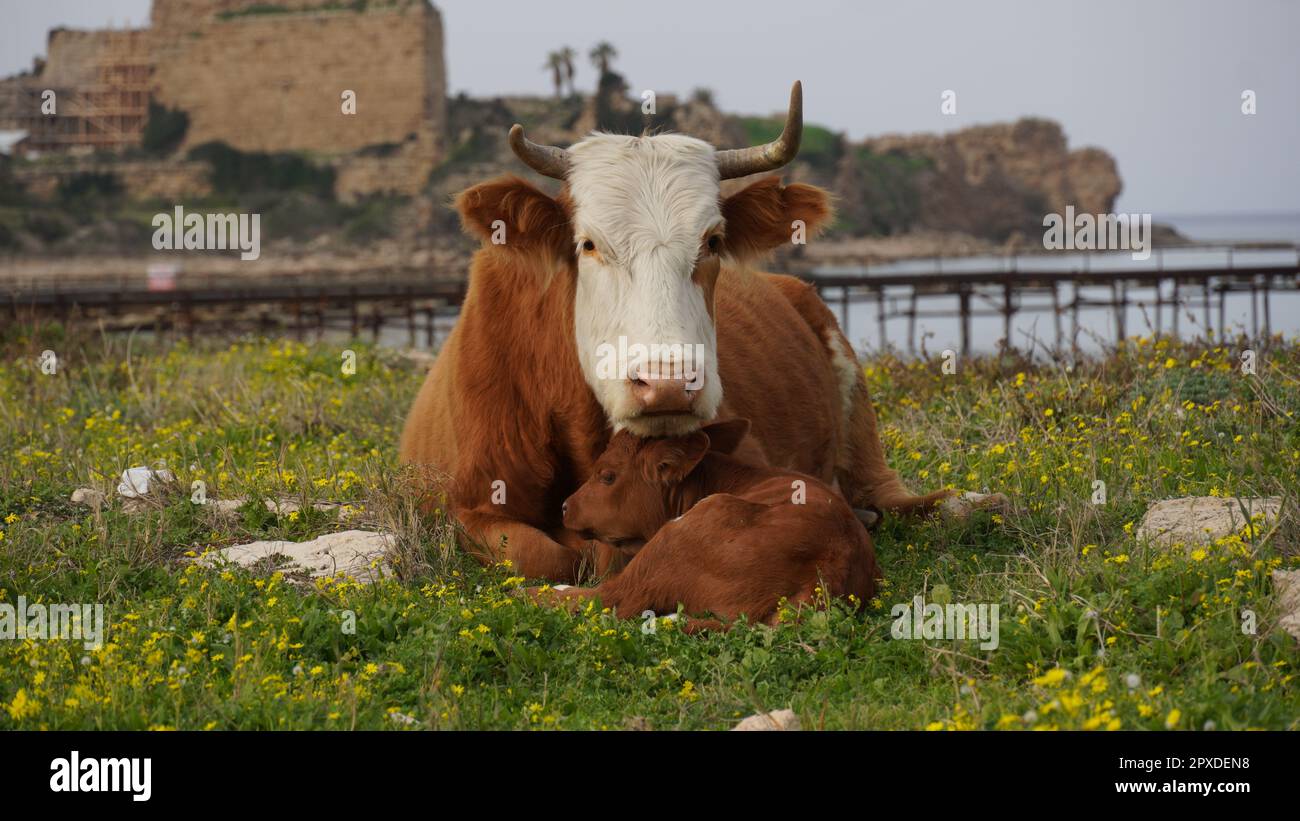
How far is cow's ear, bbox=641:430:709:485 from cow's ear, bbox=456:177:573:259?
108cm

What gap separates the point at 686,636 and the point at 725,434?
134cm

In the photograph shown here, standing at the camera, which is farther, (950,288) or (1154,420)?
(950,288)

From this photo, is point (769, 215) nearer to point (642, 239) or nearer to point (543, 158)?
point (642, 239)

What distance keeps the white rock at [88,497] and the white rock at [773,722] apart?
4.15 m

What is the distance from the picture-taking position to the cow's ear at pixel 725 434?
20.5 ft

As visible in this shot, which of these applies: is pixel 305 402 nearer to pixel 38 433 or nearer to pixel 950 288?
pixel 38 433

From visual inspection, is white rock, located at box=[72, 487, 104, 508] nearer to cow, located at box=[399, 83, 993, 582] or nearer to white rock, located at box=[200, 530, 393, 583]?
white rock, located at box=[200, 530, 393, 583]

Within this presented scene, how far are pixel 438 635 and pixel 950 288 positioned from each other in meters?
42.6

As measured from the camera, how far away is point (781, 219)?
267 inches

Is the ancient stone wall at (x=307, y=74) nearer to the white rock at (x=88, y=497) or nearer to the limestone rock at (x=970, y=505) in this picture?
the white rock at (x=88, y=497)

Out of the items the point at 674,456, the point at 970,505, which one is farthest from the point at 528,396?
the point at 970,505

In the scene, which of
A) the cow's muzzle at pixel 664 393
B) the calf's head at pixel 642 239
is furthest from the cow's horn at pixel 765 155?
the cow's muzzle at pixel 664 393

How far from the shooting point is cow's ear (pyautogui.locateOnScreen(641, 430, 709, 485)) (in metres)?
5.93
